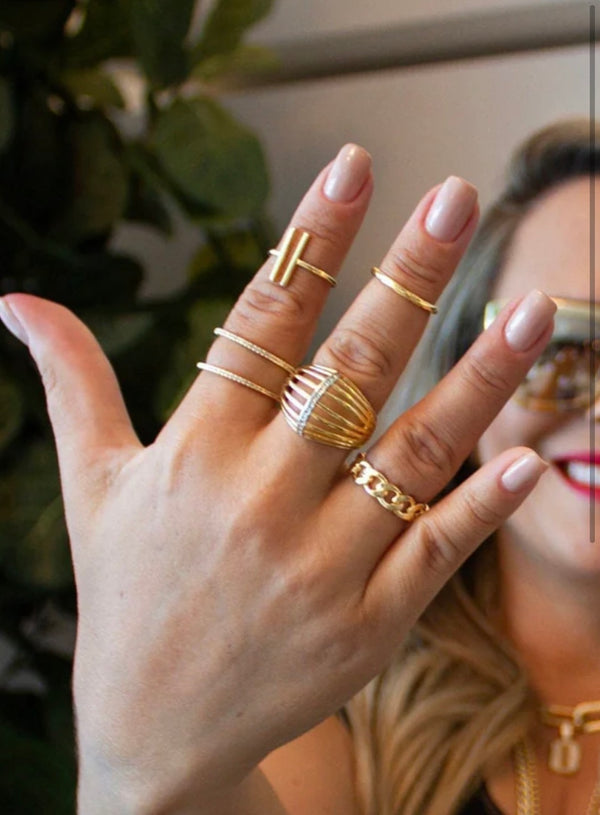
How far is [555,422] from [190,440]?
24 centimetres

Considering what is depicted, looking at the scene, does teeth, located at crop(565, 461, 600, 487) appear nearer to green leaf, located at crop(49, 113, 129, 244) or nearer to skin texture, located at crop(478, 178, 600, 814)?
skin texture, located at crop(478, 178, 600, 814)

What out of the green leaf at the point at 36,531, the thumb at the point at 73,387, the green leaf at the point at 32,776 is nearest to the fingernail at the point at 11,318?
the thumb at the point at 73,387

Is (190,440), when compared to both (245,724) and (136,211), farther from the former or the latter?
(136,211)

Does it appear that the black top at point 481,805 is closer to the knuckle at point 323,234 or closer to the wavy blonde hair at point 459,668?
the wavy blonde hair at point 459,668

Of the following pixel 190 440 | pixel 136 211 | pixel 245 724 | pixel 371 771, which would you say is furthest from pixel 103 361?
pixel 136 211

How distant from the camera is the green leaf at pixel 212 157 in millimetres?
759

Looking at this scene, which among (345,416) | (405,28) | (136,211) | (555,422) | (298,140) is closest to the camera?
(345,416)

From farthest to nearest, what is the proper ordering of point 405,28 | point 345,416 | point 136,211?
1. point 136,211
2. point 405,28
3. point 345,416

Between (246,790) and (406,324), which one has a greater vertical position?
(406,324)

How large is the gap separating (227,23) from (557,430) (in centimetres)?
55

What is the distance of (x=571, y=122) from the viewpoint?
1.92 ft

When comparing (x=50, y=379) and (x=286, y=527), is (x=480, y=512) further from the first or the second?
(x=50, y=379)

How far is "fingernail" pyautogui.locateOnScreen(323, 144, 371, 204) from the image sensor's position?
41 cm

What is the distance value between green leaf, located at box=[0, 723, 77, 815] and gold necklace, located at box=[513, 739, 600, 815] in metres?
0.49
